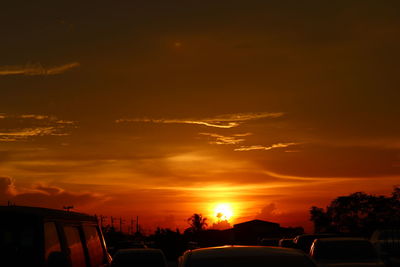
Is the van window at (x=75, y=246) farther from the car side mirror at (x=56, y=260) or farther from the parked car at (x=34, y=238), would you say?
the car side mirror at (x=56, y=260)

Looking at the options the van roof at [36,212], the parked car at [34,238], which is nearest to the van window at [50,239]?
the parked car at [34,238]

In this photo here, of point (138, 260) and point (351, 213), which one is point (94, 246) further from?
point (351, 213)

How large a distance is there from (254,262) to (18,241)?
351 centimetres

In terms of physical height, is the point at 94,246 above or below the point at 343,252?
above

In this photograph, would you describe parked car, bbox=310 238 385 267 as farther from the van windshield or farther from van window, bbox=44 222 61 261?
the van windshield

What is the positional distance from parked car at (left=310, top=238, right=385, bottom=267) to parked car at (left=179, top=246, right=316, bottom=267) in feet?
28.7

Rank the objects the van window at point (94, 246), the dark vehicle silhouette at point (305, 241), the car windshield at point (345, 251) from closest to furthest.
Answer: the van window at point (94, 246) < the car windshield at point (345, 251) < the dark vehicle silhouette at point (305, 241)

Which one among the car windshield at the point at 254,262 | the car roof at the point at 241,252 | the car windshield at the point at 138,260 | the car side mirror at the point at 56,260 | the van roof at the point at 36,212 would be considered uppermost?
the van roof at the point at 36,212

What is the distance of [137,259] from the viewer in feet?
63.1

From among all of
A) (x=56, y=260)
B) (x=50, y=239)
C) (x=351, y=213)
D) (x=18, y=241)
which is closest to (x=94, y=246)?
(x=50, y=239)

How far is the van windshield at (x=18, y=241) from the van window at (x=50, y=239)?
151 millimetres

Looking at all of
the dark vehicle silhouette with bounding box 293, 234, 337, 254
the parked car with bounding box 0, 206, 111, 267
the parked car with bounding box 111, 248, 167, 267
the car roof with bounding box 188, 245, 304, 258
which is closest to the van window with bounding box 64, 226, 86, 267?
the parked car with bounding box 0, 206, 111, 267

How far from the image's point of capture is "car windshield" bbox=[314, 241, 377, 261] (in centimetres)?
1631

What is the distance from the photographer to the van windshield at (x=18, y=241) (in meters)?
8.54
